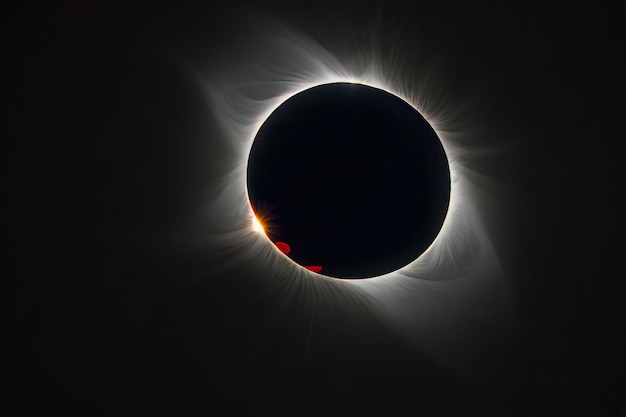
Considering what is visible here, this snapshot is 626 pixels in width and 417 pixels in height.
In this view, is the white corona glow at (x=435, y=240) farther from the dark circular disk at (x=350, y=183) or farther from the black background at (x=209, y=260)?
the dark circular disk at (x=350, y=183)

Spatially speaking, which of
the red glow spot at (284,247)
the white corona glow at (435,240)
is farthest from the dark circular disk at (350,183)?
the white corona glow at (435,240)

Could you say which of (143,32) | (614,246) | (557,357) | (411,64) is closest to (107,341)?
(143,32)

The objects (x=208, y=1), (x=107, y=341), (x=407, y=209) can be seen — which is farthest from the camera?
(x=107, y=341)

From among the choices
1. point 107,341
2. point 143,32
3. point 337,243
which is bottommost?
point 107,341

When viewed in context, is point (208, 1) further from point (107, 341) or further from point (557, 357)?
point (557, 357)

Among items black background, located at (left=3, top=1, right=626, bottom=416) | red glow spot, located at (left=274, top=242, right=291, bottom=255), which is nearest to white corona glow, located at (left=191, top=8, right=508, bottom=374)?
black background, located at (left=3, top=1, right=626, bottom=416)
